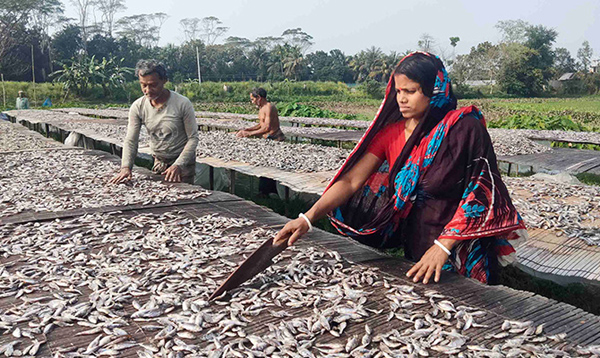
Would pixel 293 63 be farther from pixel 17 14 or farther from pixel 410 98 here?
pixel 410 98

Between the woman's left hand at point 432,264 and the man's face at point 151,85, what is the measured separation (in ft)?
9.82

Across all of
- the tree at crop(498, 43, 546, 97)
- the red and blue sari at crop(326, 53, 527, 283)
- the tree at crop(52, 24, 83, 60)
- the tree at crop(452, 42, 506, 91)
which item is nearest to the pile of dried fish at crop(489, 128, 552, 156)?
the red and blue sari at crop(326, 53, 527, 283)

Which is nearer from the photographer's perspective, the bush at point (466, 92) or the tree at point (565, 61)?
the bush at point (466, 92)

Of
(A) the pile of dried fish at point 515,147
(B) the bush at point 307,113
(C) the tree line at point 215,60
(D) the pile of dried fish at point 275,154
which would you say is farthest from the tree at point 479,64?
(D) the pile of dried fish at point 275,154

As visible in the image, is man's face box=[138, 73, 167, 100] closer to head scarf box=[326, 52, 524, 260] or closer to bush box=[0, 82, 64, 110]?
head scarf box=[326, 52, 524, 260]

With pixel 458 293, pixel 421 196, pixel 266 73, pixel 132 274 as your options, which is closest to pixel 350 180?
pixel 421 196

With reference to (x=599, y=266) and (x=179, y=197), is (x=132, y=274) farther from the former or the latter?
(x=599, y=266)

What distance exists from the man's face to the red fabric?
8.13 ft

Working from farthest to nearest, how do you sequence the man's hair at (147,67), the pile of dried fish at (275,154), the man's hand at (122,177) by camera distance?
the pile of dried fish at (275,154) < the man's hand at (122,177) < the man's hair at (147,67)

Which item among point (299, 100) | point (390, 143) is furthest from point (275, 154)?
point (299, 100)

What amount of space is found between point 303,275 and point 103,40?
5039 cm

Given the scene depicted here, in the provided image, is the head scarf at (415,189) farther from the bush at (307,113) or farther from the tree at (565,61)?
the tree at (565,61)

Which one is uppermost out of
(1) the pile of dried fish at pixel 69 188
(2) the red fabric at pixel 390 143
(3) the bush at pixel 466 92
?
(3) the bush at pixel 466 92

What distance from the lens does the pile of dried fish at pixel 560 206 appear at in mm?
3625
